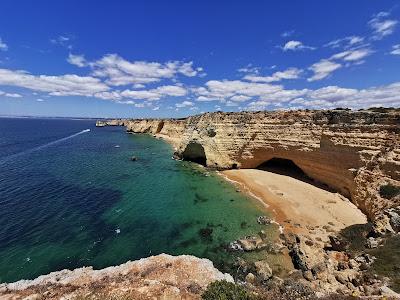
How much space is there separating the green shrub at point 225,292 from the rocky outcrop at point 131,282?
83cm

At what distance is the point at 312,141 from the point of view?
40594mm

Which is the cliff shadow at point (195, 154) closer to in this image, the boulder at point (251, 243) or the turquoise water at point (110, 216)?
the turquoise water at point (110, 216)

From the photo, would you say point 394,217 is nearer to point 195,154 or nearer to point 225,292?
point 225,292

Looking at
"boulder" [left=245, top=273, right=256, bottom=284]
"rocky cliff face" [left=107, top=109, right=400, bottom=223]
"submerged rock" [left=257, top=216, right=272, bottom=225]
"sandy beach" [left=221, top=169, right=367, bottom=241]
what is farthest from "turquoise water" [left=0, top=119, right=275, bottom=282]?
"rocky cliff face" [left=107, top=109, right=400, bottom=223]

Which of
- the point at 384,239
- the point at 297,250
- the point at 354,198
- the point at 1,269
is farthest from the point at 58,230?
the point at 354,198

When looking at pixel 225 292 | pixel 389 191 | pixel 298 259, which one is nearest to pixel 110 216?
pixel 225 292

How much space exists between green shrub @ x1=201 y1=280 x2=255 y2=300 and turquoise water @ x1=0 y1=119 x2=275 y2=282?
5.83 m

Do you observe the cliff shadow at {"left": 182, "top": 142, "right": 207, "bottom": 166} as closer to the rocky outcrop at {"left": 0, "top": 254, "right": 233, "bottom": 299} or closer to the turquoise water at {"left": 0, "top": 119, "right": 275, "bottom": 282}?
the turquoise water at {"left": 0, "top": 119, "right": 275, "bottom": 282}

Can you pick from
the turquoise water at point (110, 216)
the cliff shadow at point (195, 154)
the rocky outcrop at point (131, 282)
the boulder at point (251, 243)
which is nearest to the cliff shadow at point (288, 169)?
the turquoise water at point (110, 216)

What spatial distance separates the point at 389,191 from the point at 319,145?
1332cm

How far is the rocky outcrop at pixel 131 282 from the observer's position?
53.7 ft

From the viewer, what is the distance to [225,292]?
15.3 metres

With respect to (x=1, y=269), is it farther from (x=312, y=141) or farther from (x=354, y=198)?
(x=312, y=141)

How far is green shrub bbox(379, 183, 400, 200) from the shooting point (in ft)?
87.9
